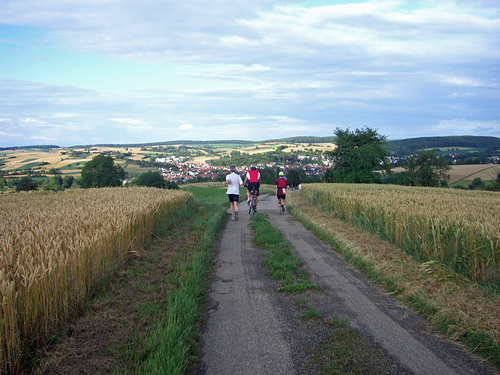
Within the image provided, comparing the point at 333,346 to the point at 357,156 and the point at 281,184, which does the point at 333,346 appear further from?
the point at 357,156

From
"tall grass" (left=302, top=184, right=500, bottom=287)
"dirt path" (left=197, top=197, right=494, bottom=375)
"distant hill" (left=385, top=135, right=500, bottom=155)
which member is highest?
"distant hill" (left=385, top=135, right=500, bottom=155)

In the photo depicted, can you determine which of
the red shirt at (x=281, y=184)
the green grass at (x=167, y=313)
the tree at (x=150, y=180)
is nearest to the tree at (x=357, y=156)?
the tree at (x=150, y=180)

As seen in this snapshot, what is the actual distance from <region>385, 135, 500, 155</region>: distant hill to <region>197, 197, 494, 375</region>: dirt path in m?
112

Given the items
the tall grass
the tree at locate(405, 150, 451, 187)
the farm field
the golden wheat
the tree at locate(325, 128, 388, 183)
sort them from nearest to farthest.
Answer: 1. the golden wheat
2. the tall grass
3. the tree at locate(325, 128, 388, 183)
4. the farm field
5. the tree at locate(405, 150, 451, 187)

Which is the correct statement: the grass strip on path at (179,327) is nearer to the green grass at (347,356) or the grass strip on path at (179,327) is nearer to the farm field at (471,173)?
the green grass at (347,356)

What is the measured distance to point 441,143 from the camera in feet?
393

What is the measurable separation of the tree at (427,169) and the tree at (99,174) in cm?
5907

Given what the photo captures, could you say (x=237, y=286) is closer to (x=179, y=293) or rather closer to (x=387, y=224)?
(x=179, y=293)

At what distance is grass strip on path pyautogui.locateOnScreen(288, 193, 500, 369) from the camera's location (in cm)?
462

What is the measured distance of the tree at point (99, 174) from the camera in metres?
40.2

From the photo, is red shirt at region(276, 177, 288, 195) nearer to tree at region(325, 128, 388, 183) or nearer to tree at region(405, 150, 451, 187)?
tree at region(325, 128, 388, 183)

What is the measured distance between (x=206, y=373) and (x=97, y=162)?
4148cm

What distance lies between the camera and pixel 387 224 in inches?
398

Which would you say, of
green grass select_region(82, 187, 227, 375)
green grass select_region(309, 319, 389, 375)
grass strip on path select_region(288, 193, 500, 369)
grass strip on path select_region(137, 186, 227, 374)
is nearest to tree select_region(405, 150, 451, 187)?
grass strip on path select_region(288, 193, 500, 369)
